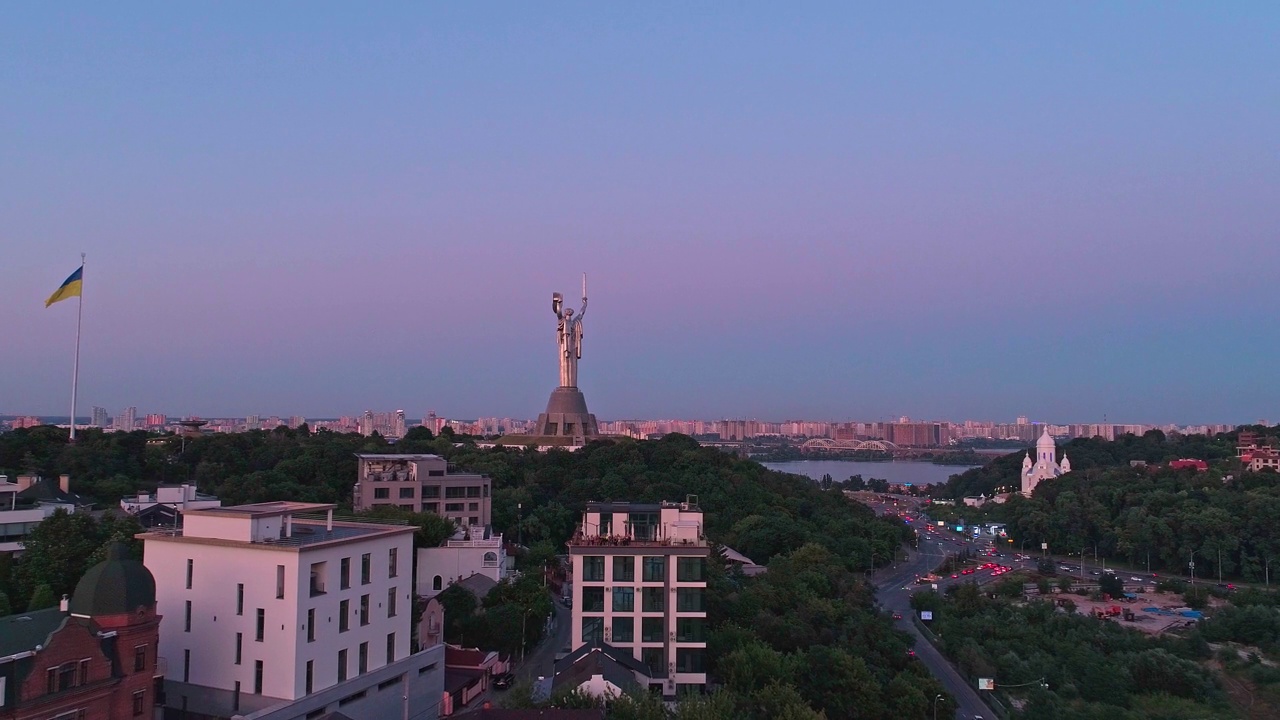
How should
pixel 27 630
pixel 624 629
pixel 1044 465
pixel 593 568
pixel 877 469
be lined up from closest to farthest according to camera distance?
pixel 27 630 → pixel 624 629 → pixel 593 568 → pixel 1044 465 → pixel 877 469

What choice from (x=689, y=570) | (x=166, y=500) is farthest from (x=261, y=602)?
(x=166, y=500)

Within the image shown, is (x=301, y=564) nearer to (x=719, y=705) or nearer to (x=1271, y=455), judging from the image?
(x=719, y=705)

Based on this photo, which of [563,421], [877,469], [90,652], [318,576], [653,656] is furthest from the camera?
[877,469]

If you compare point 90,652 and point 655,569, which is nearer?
point 90,652

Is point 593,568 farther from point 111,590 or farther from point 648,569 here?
point 111,590

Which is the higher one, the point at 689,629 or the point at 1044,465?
the point at 1044,465

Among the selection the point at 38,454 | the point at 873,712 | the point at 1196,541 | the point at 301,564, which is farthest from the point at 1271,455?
the point at 38,454
